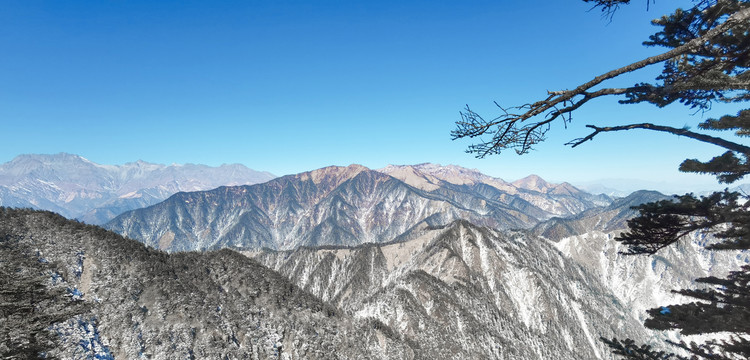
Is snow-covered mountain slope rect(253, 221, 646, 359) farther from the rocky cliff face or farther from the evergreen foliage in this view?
the evergreen foliage

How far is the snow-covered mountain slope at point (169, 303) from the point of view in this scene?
124 ft

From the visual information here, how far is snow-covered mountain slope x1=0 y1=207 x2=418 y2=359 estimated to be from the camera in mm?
37719

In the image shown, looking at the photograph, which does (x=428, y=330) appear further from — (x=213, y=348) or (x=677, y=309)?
(x=677, y=309)

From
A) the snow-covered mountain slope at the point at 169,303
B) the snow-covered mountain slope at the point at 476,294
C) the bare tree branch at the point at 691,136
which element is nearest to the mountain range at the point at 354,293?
the snow-covered mountain slope at the point at 169,303

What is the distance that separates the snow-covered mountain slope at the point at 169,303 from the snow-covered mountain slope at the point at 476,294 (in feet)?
85.8

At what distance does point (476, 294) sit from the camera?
98.6 metres

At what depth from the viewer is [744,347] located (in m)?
9.14

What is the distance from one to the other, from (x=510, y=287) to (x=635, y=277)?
88.5 meters

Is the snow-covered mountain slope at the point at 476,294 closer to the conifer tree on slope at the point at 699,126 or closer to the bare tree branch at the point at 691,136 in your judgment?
the conifer tree on slope at the point at 699,126

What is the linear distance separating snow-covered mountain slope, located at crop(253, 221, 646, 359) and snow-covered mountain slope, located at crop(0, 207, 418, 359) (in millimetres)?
26143

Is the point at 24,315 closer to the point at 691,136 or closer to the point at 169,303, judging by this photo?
the point at 691,136

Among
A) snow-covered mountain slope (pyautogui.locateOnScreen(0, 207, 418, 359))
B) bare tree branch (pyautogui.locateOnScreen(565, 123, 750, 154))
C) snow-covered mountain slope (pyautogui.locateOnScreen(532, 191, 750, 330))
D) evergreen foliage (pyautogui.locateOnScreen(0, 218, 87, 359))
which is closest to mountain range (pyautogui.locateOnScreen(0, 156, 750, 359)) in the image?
snow-covered mountain slope (pyautogui.locateOnScreen(0, 207, 418, 359))

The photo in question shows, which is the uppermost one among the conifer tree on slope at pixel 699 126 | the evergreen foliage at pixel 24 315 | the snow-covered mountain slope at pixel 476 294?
the conifer tree on slope at pixel 699 126

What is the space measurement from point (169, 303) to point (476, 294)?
269 feet
